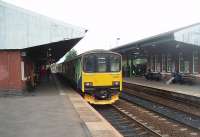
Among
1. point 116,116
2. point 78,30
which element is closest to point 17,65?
point 78,30

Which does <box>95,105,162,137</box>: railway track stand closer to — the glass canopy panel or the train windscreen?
the train windscreen

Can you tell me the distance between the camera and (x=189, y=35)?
81.5 ft

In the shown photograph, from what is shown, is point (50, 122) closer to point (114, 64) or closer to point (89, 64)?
point (89, 64)

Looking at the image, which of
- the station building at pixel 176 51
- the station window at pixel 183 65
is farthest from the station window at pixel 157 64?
the station window at pixel 183 65

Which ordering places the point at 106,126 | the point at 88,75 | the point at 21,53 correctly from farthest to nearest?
the point at 21,53
the point at 88,75
the point at 106,126

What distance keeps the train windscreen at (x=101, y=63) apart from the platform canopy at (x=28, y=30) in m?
2.13

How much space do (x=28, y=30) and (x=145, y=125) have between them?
9202 mm

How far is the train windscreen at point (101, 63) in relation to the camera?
719 inches

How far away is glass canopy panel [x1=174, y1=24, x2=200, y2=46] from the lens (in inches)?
957

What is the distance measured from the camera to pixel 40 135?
859 centimetres

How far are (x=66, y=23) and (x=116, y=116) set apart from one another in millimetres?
6793

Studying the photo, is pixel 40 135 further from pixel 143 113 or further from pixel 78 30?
pixel 78 30

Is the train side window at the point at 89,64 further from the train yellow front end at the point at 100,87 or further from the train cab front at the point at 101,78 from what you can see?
the train yellow front end at the point at 100,87

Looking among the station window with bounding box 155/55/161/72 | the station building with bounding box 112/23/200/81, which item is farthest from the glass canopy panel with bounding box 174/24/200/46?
the station window with bounding box 155/55/161/72
